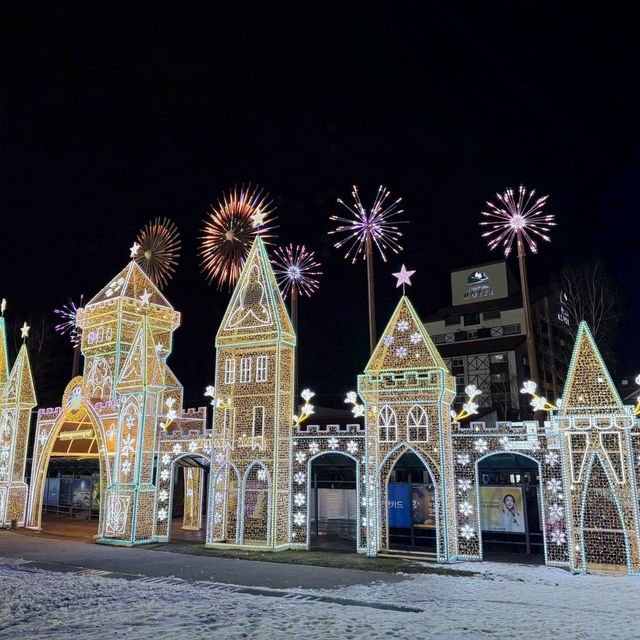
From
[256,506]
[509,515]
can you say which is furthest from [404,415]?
[256,506]

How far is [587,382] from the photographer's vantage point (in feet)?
55.1

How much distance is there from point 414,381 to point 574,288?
14.8m

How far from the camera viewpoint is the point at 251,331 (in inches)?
859

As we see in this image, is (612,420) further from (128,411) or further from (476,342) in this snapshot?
(476,342)

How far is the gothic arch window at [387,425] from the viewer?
1905 centimetres

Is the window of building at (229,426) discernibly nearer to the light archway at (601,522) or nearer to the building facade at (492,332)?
the light archway at (601,522)

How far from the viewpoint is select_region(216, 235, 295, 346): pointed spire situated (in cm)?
2155

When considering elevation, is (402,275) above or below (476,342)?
below

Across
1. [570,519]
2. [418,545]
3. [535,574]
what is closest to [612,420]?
[570,519]

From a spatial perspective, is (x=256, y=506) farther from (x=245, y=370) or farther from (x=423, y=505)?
(x=423, y=505)

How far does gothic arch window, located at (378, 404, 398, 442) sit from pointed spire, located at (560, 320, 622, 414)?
16.9 feet

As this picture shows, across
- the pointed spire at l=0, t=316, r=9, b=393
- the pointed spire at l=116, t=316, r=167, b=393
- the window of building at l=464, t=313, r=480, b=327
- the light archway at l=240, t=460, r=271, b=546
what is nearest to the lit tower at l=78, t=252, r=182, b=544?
the pointed spire at l=116, t=316, r=167, b=393

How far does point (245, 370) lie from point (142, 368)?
4.75 metres

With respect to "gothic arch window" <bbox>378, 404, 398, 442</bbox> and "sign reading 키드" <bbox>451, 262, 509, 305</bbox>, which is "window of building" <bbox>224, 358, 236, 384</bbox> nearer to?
"gothic arch window" <bbox>378, 404, 398, 442</bbox>
